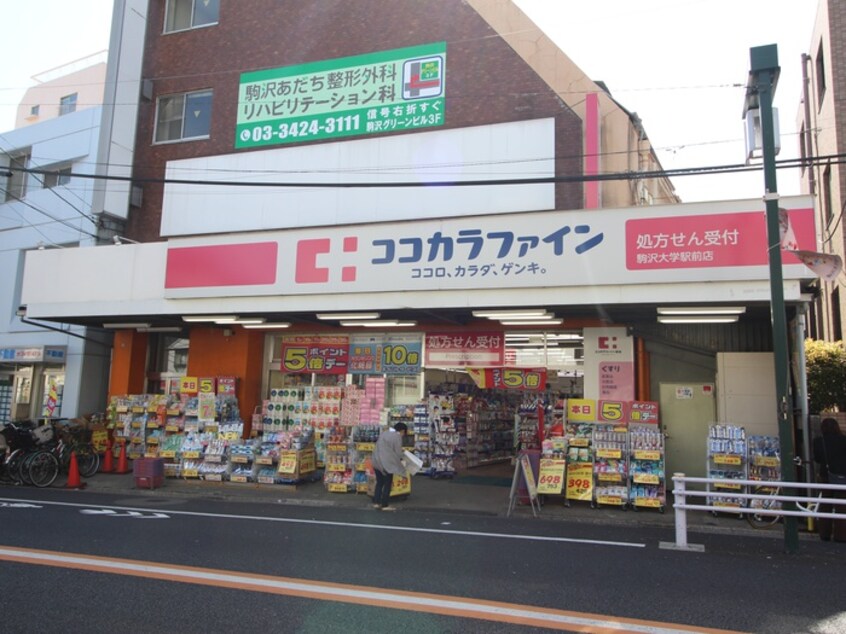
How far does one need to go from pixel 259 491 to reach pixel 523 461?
225 inches

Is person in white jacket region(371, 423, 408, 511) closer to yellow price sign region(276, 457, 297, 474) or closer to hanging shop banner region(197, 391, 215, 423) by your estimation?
yellow price sign region(276, 457, 297, 474)

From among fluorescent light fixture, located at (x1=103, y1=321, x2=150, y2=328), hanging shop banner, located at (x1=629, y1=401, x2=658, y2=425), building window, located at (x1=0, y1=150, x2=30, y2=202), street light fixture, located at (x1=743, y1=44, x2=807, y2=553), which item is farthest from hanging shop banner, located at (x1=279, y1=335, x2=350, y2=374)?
building window, located at (x1=0, y1=150, x2=30, y2=202)

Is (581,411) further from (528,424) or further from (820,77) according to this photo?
(820,77)

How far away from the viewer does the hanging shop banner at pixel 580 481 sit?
11.4m

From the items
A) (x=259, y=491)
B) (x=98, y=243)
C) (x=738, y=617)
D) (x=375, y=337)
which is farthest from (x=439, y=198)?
(x=738, y=617)

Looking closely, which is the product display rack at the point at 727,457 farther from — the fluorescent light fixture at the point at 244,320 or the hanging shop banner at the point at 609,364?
the fluorescent light fixture at the point at 244,320

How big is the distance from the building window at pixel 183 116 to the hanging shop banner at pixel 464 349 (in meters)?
9.46

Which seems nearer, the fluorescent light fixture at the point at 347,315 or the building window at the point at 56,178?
the fluorescent light fixture at the point at 347,315

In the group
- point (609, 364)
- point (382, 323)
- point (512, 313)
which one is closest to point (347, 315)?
point (382, 323)

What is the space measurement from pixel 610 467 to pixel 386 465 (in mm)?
3997

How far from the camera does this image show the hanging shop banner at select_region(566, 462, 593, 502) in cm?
1137

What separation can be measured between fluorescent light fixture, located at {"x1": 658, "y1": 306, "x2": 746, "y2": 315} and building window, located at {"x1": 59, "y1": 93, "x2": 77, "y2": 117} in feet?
74.4

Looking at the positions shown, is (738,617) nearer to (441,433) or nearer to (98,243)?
(441,433)

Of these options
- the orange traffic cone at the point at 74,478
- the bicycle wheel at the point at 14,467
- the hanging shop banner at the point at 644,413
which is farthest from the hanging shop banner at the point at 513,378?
the bicycle wheel at the point at 14,467
